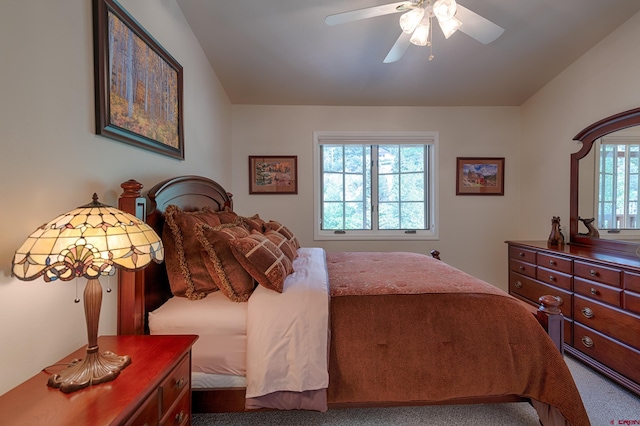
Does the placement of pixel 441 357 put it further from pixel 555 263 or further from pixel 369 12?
pixel 369 12

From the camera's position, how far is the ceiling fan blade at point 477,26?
5.24ft

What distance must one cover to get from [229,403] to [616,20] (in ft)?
12.7

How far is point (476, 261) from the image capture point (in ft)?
11.4

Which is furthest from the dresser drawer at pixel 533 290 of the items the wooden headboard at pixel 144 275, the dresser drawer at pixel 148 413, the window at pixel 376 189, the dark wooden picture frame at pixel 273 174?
the wooden headboard at pixel 144 275

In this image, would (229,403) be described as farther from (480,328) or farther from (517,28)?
(517,28)

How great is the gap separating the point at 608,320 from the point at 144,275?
116 inches

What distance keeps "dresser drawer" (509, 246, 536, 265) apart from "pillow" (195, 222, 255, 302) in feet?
8.71

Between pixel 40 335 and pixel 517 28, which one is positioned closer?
pixel 40 335

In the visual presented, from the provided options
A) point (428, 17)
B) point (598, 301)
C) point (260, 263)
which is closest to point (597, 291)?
point (598, 301)

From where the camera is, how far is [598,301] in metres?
1.99

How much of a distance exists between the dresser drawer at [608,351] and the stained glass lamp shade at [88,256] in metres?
2.80

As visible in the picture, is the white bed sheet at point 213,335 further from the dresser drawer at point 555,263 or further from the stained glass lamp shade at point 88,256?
the dresser drawer at point 555,263

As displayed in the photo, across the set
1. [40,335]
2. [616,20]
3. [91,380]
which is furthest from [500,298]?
[616,20]

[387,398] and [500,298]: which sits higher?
[500,298]
